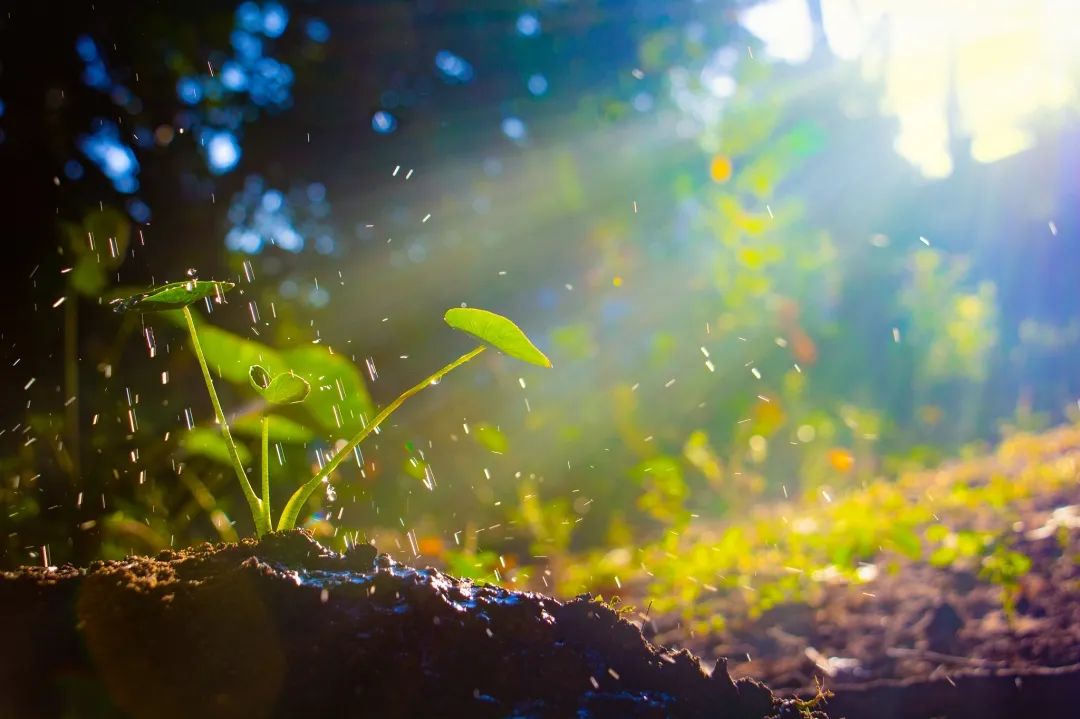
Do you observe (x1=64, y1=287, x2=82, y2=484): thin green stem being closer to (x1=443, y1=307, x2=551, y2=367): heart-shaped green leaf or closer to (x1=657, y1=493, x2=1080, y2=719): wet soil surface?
(x1=443, y1=307, x2=551, y2=367): heart-shaped green leaf

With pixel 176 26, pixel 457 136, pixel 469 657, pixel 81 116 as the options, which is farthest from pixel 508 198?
pixel 469 657

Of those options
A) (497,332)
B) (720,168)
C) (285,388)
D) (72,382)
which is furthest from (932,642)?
(720,168)

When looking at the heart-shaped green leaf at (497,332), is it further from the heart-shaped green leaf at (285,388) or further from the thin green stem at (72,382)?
the thin green stem at (72,382)

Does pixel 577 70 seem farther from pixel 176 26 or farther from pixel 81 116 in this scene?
pixel 81 116

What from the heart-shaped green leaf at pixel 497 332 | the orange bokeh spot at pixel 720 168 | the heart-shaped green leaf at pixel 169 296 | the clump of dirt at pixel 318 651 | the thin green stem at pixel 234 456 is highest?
the orange bokeh spot at pixel 720 168

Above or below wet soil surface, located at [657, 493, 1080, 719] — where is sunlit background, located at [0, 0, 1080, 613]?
above

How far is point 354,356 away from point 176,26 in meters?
1.29

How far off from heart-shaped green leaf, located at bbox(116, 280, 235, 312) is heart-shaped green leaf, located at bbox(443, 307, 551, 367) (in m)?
0.27

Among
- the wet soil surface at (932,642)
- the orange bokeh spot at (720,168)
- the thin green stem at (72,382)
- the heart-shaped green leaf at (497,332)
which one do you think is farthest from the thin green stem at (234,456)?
the orange bokeh spot at (720,168)

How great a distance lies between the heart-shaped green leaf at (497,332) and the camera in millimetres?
824

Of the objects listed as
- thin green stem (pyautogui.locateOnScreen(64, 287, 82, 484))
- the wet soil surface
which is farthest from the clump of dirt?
thin green stem (pyautogui.locateOnScreen(64, 287, 82, 484))

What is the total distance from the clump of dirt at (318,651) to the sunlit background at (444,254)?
432 millimetres

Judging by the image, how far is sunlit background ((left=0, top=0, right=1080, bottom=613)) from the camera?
1917 millimetres

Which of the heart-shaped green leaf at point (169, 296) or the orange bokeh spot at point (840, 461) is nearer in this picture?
the heart-shaped green leaf at point (169, 296)
